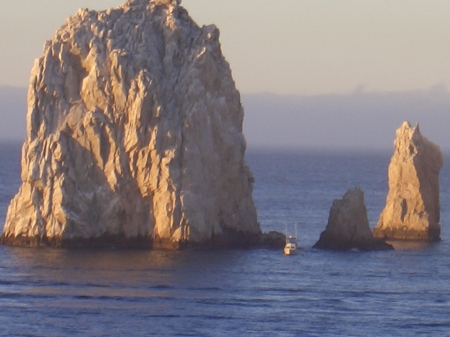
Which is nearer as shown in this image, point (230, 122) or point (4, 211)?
point (230, 122)

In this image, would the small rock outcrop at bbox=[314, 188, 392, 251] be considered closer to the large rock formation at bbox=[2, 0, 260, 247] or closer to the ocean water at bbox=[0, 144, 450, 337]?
the ocean water at bbox=[0, 144, 450, 337]

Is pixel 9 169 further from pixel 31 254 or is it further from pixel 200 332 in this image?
pixel 200 332

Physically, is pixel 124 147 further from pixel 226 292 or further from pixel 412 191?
pixel 412 191

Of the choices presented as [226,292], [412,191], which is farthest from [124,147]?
[412,191]

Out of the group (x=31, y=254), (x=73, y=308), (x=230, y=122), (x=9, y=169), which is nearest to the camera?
(x=73, y=308)

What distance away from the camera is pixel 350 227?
294 feet

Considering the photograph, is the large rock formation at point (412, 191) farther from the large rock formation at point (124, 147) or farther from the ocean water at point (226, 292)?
the large rock formation at point (124, 147)

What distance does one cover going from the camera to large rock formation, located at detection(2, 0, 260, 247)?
86250mm

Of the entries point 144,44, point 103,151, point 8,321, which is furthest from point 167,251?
point 8,321

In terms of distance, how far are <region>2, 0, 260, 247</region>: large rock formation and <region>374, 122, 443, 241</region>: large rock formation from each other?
1380 cm

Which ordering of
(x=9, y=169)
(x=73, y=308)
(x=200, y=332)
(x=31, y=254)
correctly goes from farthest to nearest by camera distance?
1. (x=9, y=169)
2. (x=31, y=254)
3. (x=73, y=308)
4. (x=200, y=332)

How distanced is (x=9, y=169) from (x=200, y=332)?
13247 centimetres

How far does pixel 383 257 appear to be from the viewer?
3457 inches

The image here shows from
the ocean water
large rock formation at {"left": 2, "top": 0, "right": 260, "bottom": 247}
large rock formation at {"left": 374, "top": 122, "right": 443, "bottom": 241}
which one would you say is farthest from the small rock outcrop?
large rock formation at {"left": 374, "top": 122, "right": 443, "bottom": 241}
